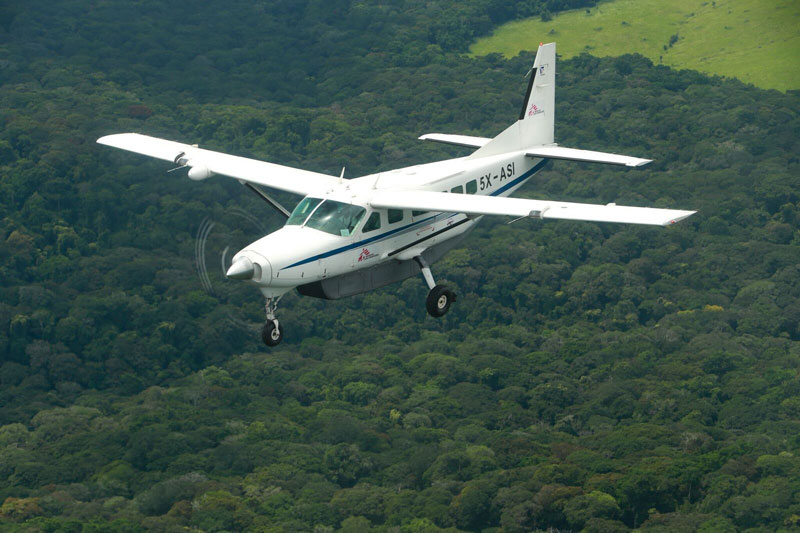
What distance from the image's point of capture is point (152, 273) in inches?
6280

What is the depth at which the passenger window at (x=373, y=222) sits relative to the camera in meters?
41.6

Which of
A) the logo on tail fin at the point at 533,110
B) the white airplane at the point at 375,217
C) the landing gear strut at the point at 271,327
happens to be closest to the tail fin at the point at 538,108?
the logo on tail fin at the point at 533,110

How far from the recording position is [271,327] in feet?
131

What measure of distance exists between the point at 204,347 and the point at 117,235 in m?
25.9

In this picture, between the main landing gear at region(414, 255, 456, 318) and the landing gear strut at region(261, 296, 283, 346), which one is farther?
the main landing gear at region(414, 255, 456, 318)

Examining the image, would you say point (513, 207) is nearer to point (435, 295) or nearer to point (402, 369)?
point (435, 295)

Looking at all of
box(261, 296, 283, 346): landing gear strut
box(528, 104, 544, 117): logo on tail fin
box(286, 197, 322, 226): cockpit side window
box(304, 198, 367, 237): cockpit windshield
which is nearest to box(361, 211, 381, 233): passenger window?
box(304, 198, 367, 237): cockpit windshield

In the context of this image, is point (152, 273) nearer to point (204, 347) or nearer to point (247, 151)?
point (204, 347)

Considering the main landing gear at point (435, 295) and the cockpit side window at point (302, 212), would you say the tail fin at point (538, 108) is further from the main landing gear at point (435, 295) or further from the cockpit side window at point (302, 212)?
the cockpit side window at point (302, 212)

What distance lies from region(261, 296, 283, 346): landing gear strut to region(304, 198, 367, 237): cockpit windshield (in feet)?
9.48

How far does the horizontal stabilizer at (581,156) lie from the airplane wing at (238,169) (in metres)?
10.00

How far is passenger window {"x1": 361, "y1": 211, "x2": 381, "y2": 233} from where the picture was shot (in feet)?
137

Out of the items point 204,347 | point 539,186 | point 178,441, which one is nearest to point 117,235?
point 204,347

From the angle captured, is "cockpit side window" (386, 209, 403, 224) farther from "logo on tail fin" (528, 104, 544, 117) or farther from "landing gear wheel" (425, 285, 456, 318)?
"logo on tail fin" (528, 104, 544, 117)
